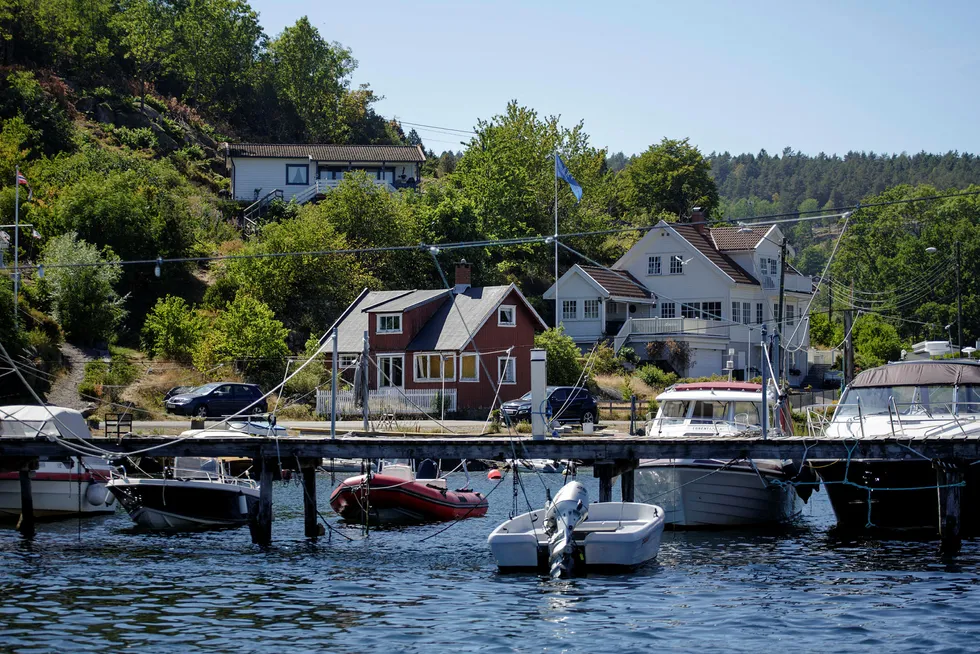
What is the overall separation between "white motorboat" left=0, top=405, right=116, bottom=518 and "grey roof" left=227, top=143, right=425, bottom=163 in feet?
191

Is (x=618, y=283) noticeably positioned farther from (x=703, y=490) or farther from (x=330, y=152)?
(x=703, y=490)

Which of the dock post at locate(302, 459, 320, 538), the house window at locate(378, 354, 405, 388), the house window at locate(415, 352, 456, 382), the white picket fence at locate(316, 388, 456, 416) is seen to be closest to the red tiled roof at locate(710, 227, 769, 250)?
the house window at locate(415, 352, 456, 382)

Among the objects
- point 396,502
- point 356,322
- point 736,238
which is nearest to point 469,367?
point 356,322

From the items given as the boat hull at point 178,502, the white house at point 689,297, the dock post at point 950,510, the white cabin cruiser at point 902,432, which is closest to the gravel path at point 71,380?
the boat hull at point 178,502

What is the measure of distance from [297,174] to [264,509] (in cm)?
6586

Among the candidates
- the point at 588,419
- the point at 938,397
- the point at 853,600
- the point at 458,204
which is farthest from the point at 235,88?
the point at 853,600

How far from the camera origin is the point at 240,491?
32875mm

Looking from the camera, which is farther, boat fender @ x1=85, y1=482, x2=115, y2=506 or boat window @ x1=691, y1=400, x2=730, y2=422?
boat fender @ x1=85, y1=482, x2=115, y2=506

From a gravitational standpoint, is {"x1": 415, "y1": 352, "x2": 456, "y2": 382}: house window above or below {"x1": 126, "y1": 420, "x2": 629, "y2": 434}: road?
above

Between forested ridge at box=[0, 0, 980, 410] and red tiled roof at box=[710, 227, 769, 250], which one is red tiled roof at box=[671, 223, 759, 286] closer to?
red tiled roof at box=[710, 227, 769, 250]

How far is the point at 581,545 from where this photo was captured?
2328 cm

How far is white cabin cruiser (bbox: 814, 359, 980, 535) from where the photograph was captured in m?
28.1

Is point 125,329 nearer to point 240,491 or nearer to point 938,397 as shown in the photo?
point 240,491

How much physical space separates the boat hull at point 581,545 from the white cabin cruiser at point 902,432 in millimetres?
6373
